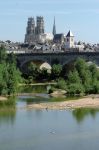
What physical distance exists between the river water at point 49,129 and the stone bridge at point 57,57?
37837 mm

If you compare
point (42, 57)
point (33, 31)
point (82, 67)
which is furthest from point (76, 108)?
point (33, 31)

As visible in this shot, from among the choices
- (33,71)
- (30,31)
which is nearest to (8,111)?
(33,71)

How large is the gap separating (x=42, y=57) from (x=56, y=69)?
6.91 metres

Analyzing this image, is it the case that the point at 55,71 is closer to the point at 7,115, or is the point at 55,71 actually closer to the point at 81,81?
the point at 81,81

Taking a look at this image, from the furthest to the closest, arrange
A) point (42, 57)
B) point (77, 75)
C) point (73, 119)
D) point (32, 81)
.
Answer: point (42, 57) → point (32, 81) → point (77, 75) → point (73, 119)

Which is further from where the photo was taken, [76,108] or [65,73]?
[65,73]

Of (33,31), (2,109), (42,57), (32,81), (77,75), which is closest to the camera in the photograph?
(2,109)

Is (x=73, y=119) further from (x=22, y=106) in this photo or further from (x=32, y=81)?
(x=32, y=81)

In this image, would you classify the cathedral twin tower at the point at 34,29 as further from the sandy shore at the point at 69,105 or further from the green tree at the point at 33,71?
the sandy shore at the point at 69,105

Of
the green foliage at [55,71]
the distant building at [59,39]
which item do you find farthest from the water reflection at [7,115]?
the distant building at [59,39]

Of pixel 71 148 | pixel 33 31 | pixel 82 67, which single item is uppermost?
pixel 33 31

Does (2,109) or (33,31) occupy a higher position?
(33,31)

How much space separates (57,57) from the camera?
83.6m

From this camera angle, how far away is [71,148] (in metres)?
27.8
